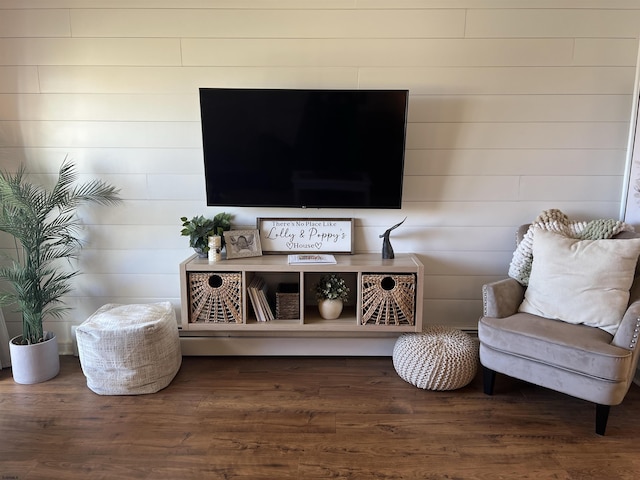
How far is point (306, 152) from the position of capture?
2426 mm

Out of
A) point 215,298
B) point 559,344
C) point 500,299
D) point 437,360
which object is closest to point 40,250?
point 215,298

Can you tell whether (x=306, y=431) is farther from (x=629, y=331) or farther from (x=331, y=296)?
(x=629, y=331)

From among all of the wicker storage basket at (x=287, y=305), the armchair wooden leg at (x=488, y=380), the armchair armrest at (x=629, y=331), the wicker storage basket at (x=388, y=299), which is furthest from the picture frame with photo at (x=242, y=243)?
the armchair armrest at (x=629, y=331)

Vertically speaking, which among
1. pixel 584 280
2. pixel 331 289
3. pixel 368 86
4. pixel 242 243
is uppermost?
pixel 368 86

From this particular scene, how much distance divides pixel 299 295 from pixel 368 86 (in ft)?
4.05

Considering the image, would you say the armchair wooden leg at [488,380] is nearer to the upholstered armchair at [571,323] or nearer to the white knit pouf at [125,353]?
the upholstered armchair at [571,323]

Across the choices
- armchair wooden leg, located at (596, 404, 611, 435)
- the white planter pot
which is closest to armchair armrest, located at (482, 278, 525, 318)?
armchair wooden leg, located at (596, 404, 611, 435)

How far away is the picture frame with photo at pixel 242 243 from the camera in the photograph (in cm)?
248

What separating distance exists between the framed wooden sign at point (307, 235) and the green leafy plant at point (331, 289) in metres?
0.19

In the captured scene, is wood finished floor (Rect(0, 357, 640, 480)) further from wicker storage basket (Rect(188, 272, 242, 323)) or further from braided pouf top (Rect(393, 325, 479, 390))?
wicker storage basket (Rect(188, 272, 242, 323))

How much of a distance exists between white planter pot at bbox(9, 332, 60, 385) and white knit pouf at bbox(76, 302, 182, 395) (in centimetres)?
31

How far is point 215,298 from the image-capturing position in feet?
7.71

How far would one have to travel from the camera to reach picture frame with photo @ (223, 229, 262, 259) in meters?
2.48

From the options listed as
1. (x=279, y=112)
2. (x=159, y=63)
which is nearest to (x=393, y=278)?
(x=279, y=112)
